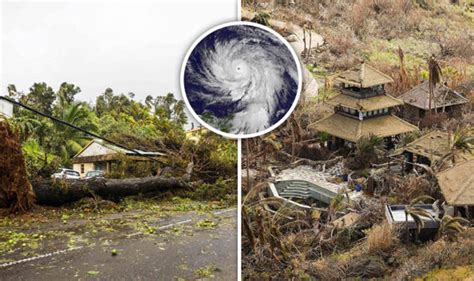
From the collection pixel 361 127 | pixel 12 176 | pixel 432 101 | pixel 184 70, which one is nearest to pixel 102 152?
pixel 12 176

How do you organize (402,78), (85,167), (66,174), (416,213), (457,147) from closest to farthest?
(416,213), (457,147), (402,78), (66,174), (85,167)

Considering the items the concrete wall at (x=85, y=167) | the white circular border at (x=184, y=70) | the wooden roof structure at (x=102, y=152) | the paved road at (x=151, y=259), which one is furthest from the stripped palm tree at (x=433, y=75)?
the concrete wall at (x=85, y=167)

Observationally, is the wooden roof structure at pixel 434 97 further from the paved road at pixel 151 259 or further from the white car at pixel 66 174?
the white car at pixel 66 174

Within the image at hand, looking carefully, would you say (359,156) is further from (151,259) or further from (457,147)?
(151,259)

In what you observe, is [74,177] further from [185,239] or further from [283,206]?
[283,206]

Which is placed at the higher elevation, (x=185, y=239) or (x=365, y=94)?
(x=365, y=94)

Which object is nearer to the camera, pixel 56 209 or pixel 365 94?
pixel 365 94

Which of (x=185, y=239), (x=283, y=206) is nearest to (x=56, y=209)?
(x=185, y=239)
